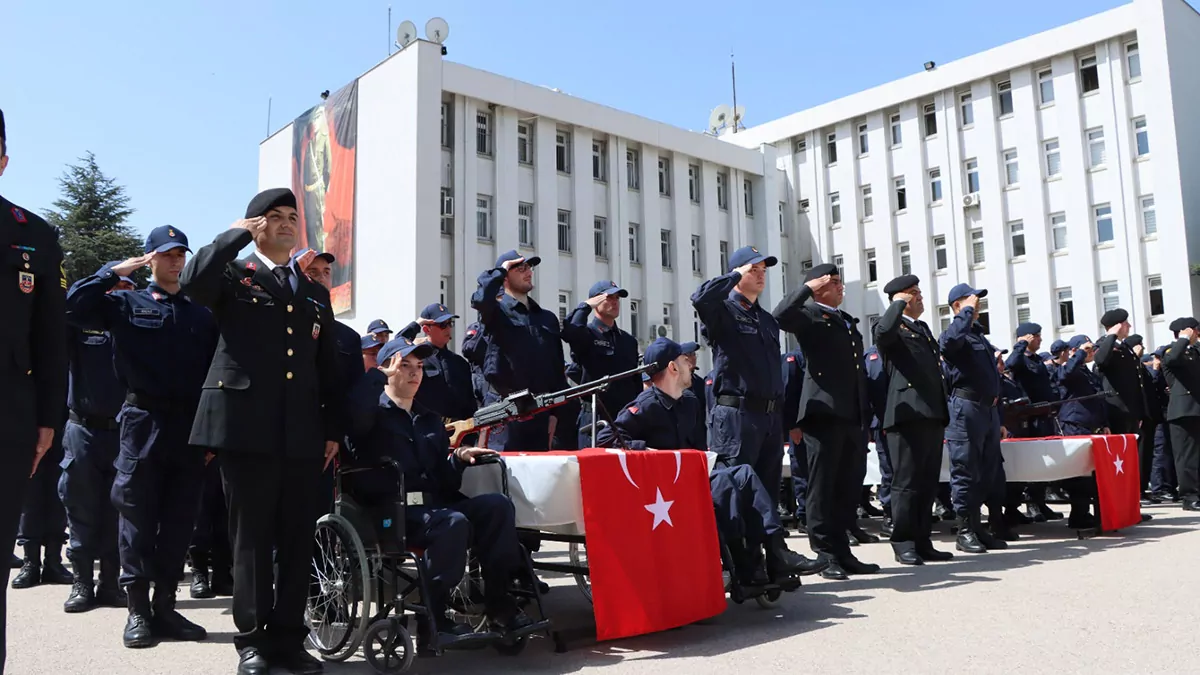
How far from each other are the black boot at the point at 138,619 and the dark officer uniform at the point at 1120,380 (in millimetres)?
11008

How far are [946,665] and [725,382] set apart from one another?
9.28 feet

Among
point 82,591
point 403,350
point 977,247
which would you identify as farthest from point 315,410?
point 977,247

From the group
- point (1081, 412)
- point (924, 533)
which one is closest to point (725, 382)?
point (924, 533)

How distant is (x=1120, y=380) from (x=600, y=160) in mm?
21285

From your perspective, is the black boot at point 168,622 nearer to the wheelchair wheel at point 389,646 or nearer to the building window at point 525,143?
the wheelchair wheel at point 389,646

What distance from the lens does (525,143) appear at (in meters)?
29.9

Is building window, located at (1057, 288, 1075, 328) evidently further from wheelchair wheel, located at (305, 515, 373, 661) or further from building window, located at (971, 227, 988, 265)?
wheelchair wheel, located at (305, 515, 373, 661)

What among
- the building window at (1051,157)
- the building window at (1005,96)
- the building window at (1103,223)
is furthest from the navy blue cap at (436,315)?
the building window at (1005,96)

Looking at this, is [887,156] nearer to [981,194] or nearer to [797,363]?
[981,194]

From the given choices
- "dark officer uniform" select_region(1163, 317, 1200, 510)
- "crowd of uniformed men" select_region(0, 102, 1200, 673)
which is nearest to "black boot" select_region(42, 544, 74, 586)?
"crowd of uniformed men" select_region(0, 102, 1200, 673)

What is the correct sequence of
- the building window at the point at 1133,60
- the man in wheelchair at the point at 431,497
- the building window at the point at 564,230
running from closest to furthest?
the man in wheelchair at the point at 431,497 → the building window at the point at 1133,60 → the building window at the point at 564,230

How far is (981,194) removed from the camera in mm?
33438

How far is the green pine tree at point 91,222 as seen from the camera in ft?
117

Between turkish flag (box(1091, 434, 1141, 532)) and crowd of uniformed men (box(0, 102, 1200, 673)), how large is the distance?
38 centimetres
